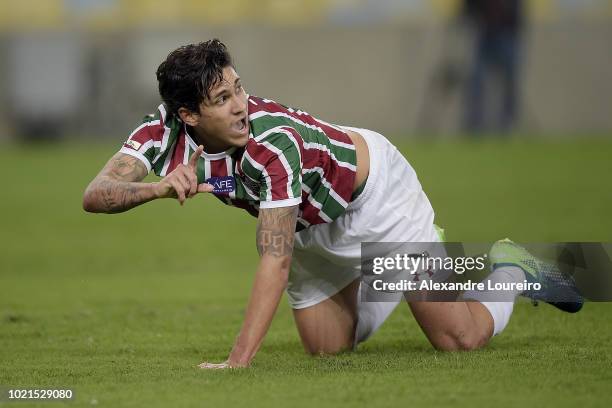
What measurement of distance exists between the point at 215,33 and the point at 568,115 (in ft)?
21.3

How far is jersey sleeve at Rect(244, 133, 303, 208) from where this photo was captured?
5.23 metres

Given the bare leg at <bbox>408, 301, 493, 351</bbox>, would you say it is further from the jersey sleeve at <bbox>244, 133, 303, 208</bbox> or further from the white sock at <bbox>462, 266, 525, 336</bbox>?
the jersey sleeve at <bbox>244, 133, 303, 208</bbox>

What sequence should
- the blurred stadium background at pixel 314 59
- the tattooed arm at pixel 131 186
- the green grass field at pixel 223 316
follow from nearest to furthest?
the green grass field at pixel 223 316
the tattooed arm at pixel 131 186
the blurred stadium background at pixel 314 59

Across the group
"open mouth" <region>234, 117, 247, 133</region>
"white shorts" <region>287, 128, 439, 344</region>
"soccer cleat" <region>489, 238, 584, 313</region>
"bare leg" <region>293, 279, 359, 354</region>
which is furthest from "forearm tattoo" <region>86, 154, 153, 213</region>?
"soccer cleat" <region>489, 238, 584, 313</region>

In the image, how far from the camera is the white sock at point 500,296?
6.23m

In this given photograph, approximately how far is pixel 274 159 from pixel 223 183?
0.34 meters

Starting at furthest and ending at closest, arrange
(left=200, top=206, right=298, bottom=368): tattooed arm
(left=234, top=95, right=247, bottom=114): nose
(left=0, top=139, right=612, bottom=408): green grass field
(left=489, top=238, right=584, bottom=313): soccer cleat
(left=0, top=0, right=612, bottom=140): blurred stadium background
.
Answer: (left=0, top=0, right=612, bottom=140): blurred stadium background < (left=489, top=238, right=584, bottom=313): soccer cleat < (left=234, top=95, right=247, bottom=114): nose < (left=200, top=206, right=298, bottom=368): tattooed arm < (left=0, top=139, right=612, bottom=408): green grass field

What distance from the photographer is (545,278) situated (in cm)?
639

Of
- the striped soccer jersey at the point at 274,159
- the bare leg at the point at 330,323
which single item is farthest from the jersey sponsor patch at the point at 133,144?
the bare leg at the point at 330,323

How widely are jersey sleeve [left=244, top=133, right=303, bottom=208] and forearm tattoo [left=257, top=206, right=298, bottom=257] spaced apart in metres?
0.03

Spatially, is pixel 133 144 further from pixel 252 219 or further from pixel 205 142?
pixel 252 219

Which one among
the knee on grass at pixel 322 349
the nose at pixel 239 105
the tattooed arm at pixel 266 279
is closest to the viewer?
the tattooed arm at pixel 266 279

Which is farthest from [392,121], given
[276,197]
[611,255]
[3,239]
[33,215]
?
[276,197]

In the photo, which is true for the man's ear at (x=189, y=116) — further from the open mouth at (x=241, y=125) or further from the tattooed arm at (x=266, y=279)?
the tattooed arm at (x=266, y=279)
